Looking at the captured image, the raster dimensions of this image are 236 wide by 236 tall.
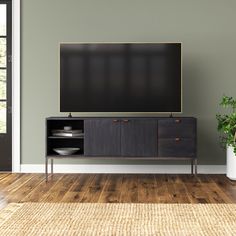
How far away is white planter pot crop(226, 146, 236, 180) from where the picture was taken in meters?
4.91

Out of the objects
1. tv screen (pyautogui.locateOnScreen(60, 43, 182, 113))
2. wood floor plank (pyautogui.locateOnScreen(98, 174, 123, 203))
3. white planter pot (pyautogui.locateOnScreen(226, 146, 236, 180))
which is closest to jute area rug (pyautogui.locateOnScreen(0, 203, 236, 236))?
wood floor plank (pyautogui.locateOnScreen(98, 174, 123, 203))

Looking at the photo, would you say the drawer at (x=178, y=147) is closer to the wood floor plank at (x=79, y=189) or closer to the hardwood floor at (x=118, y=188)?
the hardwood floor at (x=118, y=188)

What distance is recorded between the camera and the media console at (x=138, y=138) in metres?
4.96

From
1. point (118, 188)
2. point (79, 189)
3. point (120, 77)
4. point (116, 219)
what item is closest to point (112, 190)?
point (118, 188)

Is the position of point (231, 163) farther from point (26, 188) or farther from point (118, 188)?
point (26, 188)

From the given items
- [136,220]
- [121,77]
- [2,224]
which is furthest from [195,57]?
[2,224]

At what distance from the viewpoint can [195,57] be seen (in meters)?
5.36

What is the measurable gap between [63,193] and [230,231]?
1669mm

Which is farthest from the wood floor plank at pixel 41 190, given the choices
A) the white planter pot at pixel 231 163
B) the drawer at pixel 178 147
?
the white planter pot at pixel 231 163

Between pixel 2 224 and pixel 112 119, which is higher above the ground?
pixel 112 119

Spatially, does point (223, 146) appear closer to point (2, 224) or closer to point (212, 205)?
point (212, 205)

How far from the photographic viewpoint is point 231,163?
495 cm

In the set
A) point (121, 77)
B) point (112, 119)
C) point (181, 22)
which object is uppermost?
point (181, 22)

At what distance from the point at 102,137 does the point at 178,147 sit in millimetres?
739
